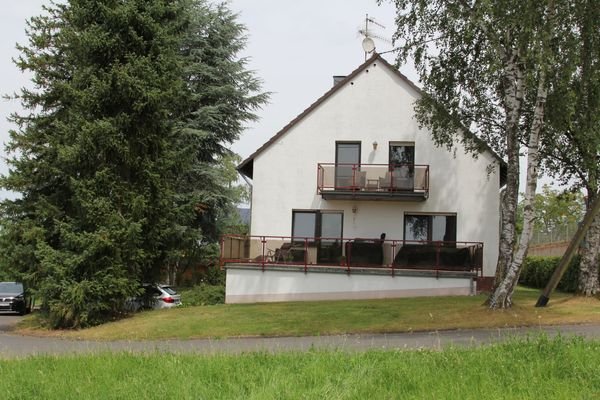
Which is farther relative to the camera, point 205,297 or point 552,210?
point 552,210

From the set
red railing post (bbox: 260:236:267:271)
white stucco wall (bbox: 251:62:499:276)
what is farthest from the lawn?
white stucco wall (bbox: 251:62:499:276)

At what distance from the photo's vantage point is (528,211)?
15148 millimetres

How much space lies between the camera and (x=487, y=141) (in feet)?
67.0

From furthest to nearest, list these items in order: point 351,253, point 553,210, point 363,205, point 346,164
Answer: point 553,210 < point 363,205 < point 346,164 < point 351,253

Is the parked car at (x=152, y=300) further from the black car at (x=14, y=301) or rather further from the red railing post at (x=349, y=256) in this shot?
the black car at (x=14, y=301)

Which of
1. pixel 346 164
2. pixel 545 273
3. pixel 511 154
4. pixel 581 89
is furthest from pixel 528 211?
pixel 545 273

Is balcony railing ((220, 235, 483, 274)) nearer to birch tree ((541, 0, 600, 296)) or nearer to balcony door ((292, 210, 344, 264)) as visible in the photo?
balcony door ((292, 210, 344, 264))

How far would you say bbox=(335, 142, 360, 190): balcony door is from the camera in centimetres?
2491

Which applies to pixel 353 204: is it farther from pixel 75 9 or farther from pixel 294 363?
pixel 294 363

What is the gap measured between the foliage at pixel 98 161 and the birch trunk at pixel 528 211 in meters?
10.9

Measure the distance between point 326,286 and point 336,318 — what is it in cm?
630

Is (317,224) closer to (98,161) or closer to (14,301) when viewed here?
(98,161)

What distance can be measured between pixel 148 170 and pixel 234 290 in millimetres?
5900

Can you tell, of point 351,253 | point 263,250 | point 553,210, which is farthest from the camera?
point 553,210
